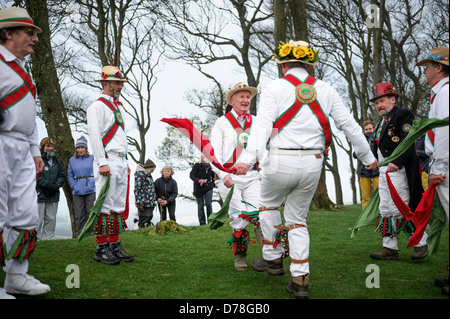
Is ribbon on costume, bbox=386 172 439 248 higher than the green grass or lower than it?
higher

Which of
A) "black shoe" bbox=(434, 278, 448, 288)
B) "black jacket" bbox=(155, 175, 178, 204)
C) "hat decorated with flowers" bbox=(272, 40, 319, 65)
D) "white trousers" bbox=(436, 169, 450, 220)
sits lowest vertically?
"black shoe" bbox=(434, 278, 448, 288)

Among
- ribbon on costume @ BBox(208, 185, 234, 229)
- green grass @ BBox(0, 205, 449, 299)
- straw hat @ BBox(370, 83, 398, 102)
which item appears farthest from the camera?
straw hat @ BBox(370, 83, 398, 102)

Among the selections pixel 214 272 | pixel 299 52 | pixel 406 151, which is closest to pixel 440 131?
pixel 299 52

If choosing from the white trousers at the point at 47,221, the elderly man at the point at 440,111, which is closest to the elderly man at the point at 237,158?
the elderly man at the point at 440,111

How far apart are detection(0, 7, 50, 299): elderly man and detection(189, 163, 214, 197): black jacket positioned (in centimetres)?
791

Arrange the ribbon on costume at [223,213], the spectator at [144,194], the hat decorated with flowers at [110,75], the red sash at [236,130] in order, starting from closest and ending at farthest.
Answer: the ribbon on costume at [223,213] < the red sash at [236,130] < the hat decorated with flowers at [110,75] < the spectator at [144,194]

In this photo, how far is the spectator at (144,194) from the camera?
10773 millimetres

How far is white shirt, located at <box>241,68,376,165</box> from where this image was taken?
13.5 feet

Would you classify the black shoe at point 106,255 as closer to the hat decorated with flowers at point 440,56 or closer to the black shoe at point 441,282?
the black shoe at point 441,282

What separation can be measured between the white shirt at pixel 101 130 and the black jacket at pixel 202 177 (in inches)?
240

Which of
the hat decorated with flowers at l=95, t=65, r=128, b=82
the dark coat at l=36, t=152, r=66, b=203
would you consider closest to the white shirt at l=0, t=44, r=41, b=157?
the hat decorated with flowers at l=95, t=65, r=128, b=82

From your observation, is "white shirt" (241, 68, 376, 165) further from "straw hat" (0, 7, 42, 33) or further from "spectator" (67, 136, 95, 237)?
"spectator" (67, 136, 95, 237)
